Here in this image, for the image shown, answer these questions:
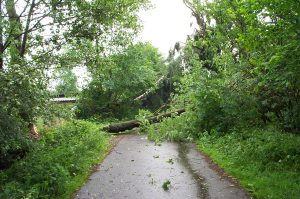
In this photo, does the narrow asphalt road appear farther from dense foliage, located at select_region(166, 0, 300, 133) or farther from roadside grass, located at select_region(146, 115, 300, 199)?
dense foliage, located at select_region(166, 0, 300, 133)

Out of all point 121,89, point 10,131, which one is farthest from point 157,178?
point 121,89

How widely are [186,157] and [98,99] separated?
17750 mm

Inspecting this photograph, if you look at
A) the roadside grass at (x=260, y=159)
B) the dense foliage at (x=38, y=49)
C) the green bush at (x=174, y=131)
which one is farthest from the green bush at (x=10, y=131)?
the green bush at (x=174, y=131)

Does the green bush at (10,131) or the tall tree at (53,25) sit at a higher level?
the tall tree at (53,25)

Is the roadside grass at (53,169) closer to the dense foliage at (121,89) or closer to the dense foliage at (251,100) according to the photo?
the dense foliage at (251,100)

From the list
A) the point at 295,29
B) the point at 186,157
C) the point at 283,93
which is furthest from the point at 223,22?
the point at 295,29

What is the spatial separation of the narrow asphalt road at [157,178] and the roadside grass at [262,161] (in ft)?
1.37

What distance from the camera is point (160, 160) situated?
11.3 meters

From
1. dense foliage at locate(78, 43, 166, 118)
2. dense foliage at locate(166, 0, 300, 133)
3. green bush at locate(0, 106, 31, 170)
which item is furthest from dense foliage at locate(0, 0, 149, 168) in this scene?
dense foliage at locate(78, 43, 166, 118)

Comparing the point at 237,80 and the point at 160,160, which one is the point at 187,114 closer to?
the point at 237,80

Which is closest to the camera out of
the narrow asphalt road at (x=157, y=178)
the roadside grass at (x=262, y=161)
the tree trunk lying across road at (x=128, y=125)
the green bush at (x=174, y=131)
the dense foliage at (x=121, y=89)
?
the roadside grass at (x=262, y=161)

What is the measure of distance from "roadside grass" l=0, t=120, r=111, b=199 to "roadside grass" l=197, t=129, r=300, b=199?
3.99 metres

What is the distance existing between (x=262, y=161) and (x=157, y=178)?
277 centimetres

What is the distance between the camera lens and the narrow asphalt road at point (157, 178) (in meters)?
7.50
